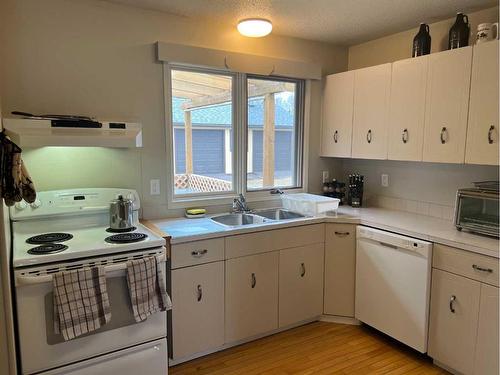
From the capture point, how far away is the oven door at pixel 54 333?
1665mm

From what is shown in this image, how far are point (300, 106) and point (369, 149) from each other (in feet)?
2.56

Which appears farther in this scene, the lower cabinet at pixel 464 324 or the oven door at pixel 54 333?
the lower cabinet at pixel 464 324

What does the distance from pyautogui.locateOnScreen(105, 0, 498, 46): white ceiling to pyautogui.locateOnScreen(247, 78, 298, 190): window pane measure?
513 millimetres

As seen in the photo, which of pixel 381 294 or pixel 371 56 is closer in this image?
pixel 381 294

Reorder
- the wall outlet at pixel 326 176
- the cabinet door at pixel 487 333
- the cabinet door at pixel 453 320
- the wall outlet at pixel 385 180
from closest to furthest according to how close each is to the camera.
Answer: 1. the cabinet door at pixel 487 333
2. the cabinet door at pixel 453 320
3. the wall outlet at pixel 385 180
4. the wall outlet at pixel 326 176

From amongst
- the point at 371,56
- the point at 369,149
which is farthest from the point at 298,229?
the point at 371,56

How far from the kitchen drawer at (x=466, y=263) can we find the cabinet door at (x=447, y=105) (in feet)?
2.11

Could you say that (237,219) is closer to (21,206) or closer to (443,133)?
(21,206)

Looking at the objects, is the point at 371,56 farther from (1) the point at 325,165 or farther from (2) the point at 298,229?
(2) the point at 298,229

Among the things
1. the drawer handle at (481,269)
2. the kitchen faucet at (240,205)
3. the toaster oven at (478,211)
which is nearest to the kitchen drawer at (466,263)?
the drawer handle at (481,269)

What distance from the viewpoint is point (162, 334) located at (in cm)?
203

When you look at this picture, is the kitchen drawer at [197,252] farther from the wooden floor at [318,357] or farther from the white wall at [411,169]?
the white wall at [411,169]

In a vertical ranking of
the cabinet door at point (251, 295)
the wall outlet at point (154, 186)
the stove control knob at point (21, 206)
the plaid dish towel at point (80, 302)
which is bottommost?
the cabinet door at point (251, 295)

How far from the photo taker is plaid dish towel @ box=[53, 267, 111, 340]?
5.52 feet
